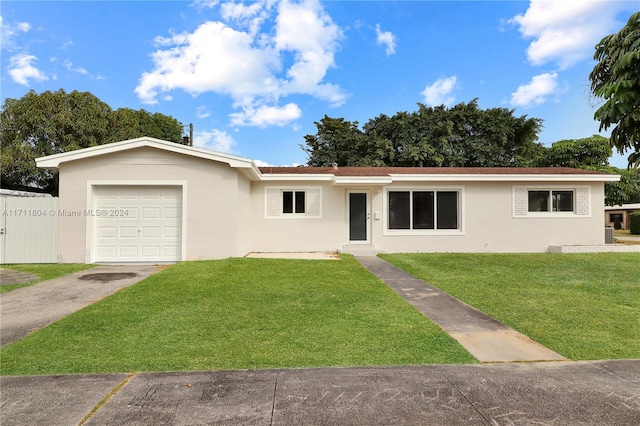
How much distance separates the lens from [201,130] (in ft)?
87.7

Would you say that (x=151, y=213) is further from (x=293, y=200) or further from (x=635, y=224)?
(x=635, y=224)

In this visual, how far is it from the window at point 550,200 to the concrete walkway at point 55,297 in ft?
41.6

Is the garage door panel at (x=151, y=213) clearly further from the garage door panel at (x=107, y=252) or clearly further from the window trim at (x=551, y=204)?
the window trim at (x=551, y=204)

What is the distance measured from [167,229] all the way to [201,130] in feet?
61.1

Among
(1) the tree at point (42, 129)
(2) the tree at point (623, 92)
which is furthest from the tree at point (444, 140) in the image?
(2) the tree at point (623, 92)

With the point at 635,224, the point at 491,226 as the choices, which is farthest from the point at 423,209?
the point at 635,224

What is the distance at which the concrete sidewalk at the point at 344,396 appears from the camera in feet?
7.95

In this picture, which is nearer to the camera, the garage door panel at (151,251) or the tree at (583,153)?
the garage door panel at (151,251)

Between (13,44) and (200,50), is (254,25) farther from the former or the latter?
(13,44)

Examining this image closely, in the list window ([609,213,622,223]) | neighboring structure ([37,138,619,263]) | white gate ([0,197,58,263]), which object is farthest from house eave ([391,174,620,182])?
window ([609,213,622,223])

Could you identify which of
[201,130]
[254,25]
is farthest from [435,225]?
[201,130]

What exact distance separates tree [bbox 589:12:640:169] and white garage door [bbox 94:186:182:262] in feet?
31.6

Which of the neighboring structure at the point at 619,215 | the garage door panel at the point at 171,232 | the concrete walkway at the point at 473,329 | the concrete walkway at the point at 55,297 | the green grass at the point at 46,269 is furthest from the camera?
the neighboring structure at the point at 619,215

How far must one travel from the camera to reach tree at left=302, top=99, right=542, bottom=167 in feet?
87.2
